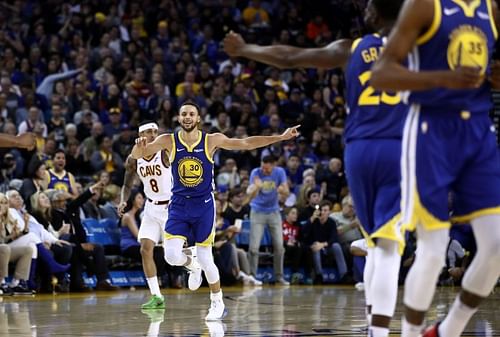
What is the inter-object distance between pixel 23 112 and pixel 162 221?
6.71 meters

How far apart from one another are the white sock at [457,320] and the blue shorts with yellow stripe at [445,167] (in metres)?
0.64

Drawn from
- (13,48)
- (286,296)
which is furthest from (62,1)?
(286,296)

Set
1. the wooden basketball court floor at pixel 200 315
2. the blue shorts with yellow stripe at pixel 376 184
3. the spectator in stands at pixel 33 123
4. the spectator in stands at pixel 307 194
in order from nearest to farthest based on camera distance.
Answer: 1. the blue shorts with yellow stripe at pixel 376 184
2. the wooden basketball court floor at pixel 200 315
3. the spectator in stands at pixel 33 123
4. the spectator in stands at pixel 307 194

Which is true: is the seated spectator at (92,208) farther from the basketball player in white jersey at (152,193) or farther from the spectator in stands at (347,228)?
the spectator in stands at (347,228)

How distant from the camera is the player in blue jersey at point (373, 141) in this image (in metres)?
6.76

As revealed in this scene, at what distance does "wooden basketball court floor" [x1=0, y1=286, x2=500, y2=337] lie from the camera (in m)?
9.79

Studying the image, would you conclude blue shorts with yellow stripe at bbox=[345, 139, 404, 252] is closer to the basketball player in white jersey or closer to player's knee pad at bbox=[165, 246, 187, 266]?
player's knee pad at bbox=[165, 246, 187, 266]

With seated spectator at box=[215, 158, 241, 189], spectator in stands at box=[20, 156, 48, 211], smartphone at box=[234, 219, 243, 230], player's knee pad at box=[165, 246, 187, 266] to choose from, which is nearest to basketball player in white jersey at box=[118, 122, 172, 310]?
player's knee pad at box=[165, 246, 187, 266]

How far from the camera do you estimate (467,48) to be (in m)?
6.09

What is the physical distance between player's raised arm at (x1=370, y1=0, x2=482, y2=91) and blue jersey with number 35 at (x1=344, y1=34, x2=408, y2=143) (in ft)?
3.34

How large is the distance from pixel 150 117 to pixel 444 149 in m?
15.4

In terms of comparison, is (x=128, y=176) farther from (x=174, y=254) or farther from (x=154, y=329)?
(x=154, y=329)

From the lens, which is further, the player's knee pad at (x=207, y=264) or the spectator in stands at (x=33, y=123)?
the spectator in stands at (x=33, y=123)

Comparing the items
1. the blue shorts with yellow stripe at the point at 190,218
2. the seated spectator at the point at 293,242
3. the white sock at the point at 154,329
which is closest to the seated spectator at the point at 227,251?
the seated spectator at the point at 293,242
